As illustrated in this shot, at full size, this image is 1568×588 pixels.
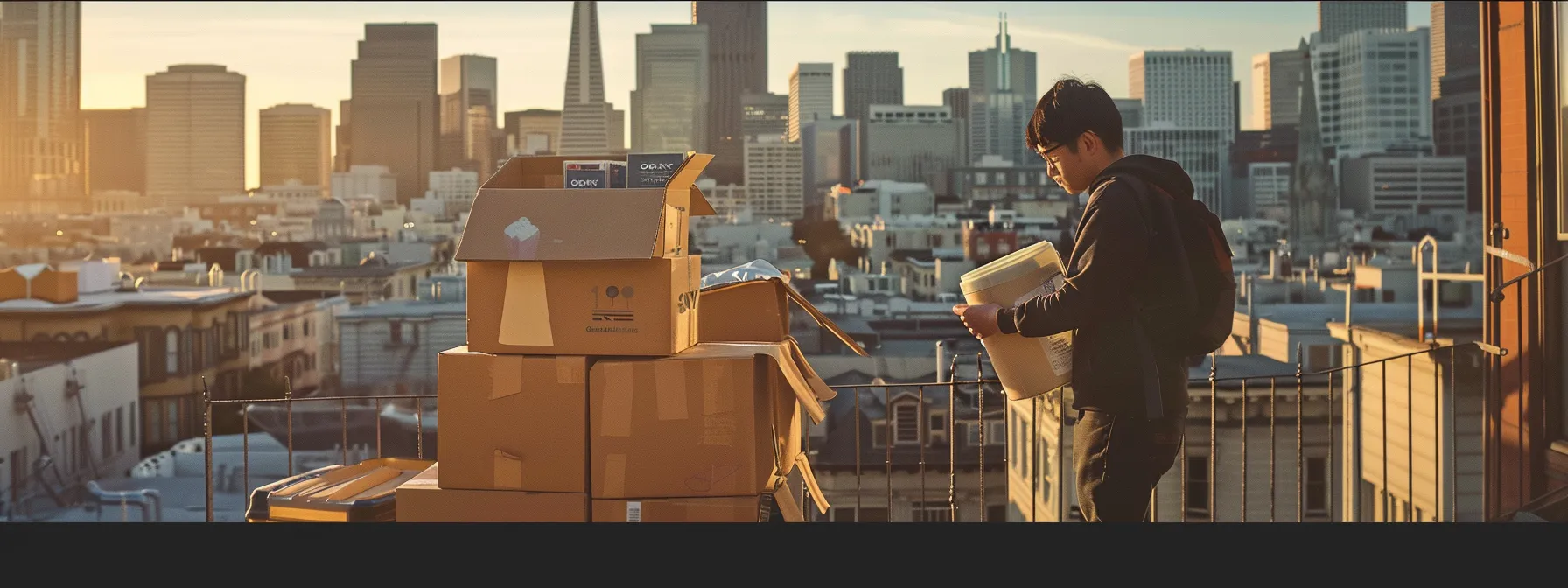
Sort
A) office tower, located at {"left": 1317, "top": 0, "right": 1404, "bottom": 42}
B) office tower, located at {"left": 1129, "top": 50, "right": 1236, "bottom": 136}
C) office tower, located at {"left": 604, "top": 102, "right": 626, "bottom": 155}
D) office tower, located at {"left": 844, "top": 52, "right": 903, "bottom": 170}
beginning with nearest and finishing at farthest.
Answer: office tower, located at {"left": 1129, "top": 50, "right": 1236, "bottom": 136}, office tower, located at {"left": 604, "top": 102, "right": 626, "bottom": 155}, office tower, located at {"left": 844, "top": 52, "right": 903, "bottom": 170}, office tower, located at {"left": 1317, "top": 0, "right": 1404, "bottom": 42}

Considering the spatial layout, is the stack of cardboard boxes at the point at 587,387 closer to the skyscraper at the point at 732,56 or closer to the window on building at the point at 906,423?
the window on building at the point at 906,423

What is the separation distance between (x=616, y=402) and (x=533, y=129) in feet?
317

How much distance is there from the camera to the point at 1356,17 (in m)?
115

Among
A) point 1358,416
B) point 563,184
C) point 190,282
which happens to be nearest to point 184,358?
point 190,282

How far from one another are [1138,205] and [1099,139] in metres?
0.15

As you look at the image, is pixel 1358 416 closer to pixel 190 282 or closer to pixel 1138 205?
pixel 1138 205

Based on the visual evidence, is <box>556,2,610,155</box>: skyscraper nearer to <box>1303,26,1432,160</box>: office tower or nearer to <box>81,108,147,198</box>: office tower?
<box>81,108,147,198</box>: office tower

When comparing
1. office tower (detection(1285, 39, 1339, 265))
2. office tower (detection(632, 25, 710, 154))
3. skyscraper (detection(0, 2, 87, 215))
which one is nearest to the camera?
skyscraper (detection(0, 2, 87, 215))

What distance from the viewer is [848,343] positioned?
9.12 ft

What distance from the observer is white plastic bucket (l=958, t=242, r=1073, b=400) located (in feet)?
7.21

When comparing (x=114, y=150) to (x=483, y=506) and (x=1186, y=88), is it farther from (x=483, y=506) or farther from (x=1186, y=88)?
(x=483, y=506)

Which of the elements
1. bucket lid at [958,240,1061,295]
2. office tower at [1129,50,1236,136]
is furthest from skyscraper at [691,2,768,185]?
bucket lid at [958,240,1061,295]

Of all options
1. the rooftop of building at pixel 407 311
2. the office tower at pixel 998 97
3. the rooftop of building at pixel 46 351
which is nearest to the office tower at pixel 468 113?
the office tower at pixel 998 97

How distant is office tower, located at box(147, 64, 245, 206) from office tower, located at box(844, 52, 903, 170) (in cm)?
4627
